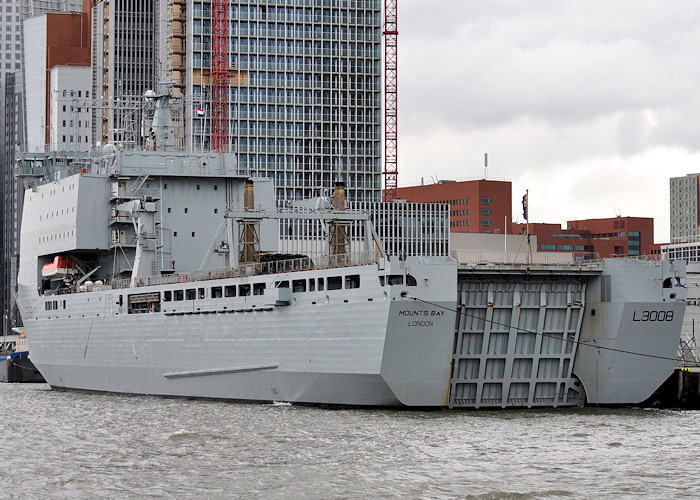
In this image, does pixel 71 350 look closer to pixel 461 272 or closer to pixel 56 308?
pixel 56 308

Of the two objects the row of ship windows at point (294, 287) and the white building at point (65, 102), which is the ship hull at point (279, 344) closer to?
the row of ship windows at point (294, 287)

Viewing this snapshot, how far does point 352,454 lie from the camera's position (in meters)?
35.4

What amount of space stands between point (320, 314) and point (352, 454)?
12694 mm

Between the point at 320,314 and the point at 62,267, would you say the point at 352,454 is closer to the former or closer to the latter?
the point at 320,314

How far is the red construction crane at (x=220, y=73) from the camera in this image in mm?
124375

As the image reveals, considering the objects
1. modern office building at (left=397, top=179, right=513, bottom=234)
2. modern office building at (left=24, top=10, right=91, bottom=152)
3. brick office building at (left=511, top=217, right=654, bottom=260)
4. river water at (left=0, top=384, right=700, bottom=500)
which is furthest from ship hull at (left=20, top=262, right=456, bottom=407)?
brick office building at (left=511, top=217, right=654, bottom=260)

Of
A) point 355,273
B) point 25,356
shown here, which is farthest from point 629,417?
point 25,356

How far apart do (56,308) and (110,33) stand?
88.7 m

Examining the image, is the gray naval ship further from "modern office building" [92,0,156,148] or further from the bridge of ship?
"modern office building" [92,0,156,148]

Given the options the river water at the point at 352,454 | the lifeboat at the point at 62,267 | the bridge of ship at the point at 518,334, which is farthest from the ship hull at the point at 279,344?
the bridge of ship at the point at 518,334

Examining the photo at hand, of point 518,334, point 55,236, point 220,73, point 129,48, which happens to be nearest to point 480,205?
point 129,48

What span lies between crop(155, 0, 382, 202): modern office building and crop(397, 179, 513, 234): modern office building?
118 ft

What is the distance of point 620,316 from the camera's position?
47.0 meters

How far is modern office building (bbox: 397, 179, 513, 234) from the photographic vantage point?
167 m
